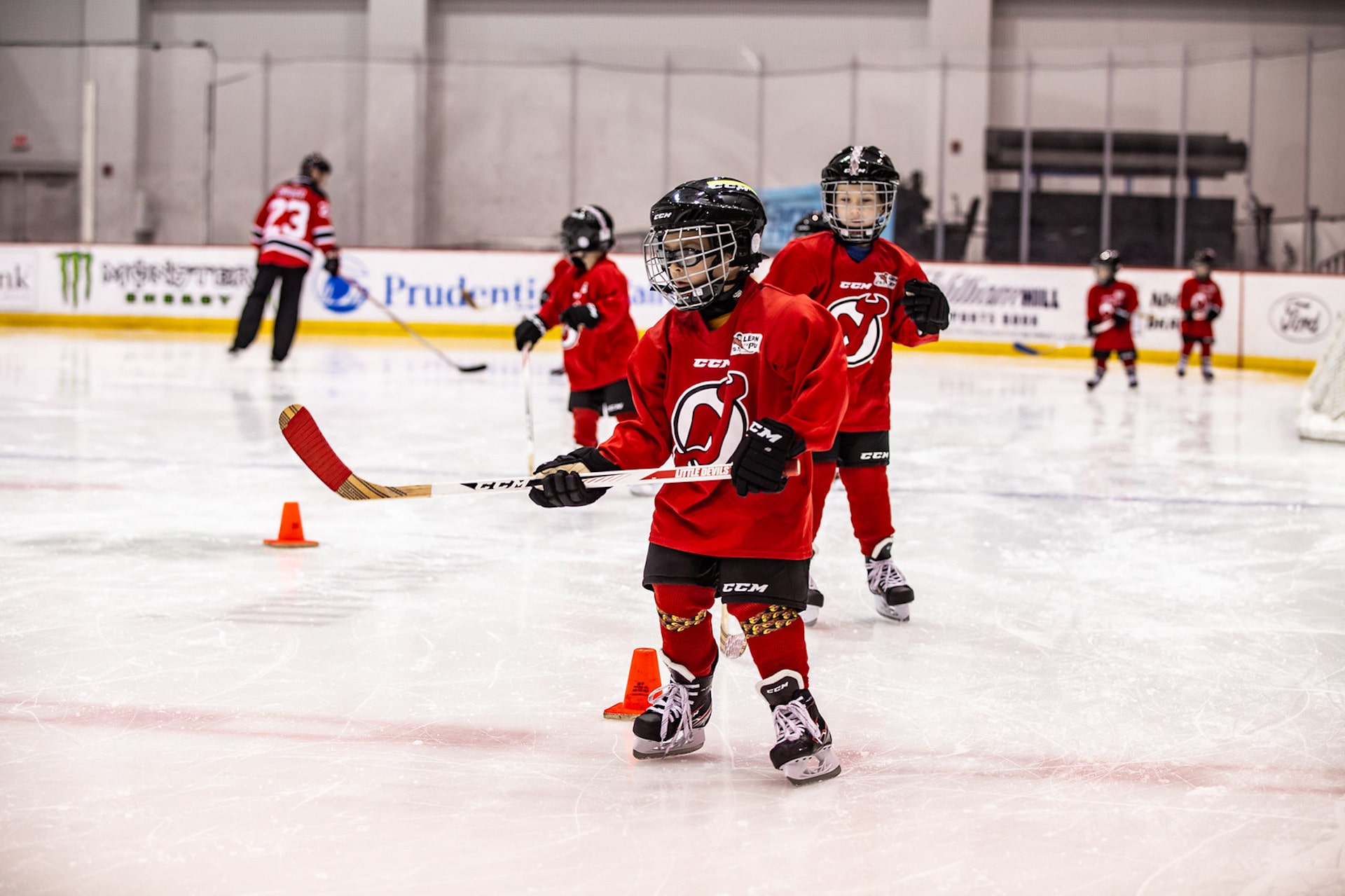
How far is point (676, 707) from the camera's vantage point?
2354mm

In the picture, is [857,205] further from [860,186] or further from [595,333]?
[595,333]

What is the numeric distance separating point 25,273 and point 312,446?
40.9 feet

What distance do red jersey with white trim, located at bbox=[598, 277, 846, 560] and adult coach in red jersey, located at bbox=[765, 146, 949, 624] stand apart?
1.00 meters

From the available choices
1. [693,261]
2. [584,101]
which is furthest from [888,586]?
[584,101]

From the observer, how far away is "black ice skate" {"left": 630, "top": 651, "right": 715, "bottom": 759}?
2340mm

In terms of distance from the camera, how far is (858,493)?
11.3 ft

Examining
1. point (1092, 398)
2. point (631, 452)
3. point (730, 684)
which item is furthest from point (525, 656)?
point (1092, 398)

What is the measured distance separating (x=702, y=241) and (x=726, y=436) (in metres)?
0.32

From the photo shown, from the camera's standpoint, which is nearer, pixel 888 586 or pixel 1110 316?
pixel 888 586

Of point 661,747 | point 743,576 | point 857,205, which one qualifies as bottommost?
point 661,747

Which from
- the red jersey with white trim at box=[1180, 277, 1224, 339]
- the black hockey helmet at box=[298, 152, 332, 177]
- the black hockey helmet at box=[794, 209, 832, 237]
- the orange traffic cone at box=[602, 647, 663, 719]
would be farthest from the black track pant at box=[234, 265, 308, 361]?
the orange traffic cone at box=[602, 647, 663, 719]

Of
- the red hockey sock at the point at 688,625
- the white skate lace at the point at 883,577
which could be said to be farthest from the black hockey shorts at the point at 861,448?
the red hockey sock at the point at 688,625

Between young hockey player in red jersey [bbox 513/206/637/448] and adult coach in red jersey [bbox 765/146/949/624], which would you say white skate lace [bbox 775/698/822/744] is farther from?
young hockey player in red jersey [bbox 513/206/637/448]

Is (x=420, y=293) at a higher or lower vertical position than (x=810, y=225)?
higher
